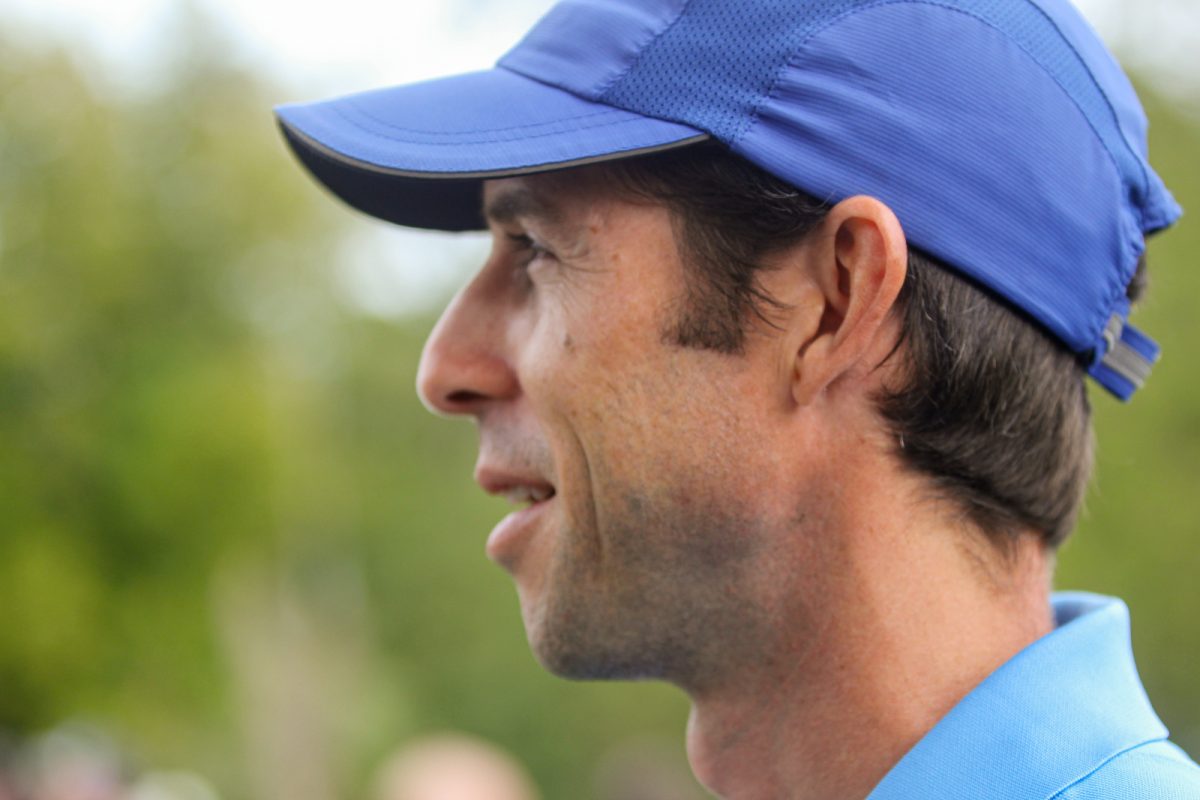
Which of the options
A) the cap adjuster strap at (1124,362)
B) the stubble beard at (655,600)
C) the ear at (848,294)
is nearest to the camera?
the ear at (848,294)

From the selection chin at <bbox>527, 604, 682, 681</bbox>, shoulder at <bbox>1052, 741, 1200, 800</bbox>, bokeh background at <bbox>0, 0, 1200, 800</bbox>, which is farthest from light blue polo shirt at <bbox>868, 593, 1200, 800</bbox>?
bokeh background at <bbox>0, 0, 1200, 800</bbox>

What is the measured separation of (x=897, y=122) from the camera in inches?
69.1

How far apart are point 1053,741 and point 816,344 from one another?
1.93ft

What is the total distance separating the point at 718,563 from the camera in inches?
72.9

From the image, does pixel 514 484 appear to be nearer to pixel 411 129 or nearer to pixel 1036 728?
pixel 411 129

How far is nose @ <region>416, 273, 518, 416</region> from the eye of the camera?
2057mm

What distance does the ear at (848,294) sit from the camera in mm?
1744

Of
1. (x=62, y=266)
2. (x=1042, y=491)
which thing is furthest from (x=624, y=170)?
(x=62, y=266)

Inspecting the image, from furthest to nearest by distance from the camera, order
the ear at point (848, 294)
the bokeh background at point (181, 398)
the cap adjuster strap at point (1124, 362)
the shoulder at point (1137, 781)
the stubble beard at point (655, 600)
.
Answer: the bokeh background at point (181, 398) → the cap adjuster strap at point (1124, 362) → the stubble beard at point (655, 600) → the ear at point (848, 294) → the shoulder at point (1137, 781)

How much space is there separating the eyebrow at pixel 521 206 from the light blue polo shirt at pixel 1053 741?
89 cm

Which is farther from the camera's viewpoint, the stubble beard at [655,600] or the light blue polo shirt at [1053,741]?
the stubble beard at [655,600]

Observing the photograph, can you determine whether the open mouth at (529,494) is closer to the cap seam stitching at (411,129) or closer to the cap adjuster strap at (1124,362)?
the cap seam stitching at (411,129)

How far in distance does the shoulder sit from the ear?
0.59m

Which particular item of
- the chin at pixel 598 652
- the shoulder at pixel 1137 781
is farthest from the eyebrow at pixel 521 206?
the shoulder at pixel 1137 781
